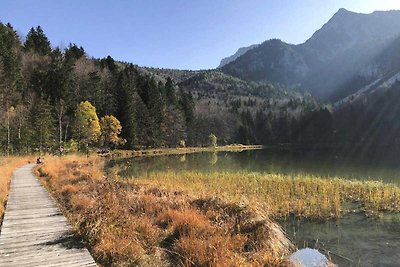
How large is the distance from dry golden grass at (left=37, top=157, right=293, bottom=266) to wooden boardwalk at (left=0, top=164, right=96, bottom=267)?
1.39 feet

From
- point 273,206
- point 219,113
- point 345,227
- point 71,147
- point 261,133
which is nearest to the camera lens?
point 345,227

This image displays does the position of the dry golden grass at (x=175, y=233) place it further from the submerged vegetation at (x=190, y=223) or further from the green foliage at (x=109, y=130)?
the green foliage at (x=109, y=130)

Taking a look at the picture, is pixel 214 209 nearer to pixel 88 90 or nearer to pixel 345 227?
pixel 345 227

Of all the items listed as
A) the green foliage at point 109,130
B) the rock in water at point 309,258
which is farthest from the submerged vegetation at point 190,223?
the green foliage at point 109,130

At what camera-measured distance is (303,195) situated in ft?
72.3

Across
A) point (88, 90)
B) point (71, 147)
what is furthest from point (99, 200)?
point (88, 90)

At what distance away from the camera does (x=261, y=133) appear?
182000 millimetres

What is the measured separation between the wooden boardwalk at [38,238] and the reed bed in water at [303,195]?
7196mm

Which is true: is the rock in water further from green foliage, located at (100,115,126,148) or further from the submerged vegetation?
green foliage, located at (100,115,126,148)

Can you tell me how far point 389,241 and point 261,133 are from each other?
6678 inches

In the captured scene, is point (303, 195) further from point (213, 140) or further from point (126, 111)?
point (213, 140)

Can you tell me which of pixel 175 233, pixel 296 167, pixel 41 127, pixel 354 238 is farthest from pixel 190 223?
pixel 41 127

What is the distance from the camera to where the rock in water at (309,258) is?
11297 millimetres

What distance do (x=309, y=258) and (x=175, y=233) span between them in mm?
4549
